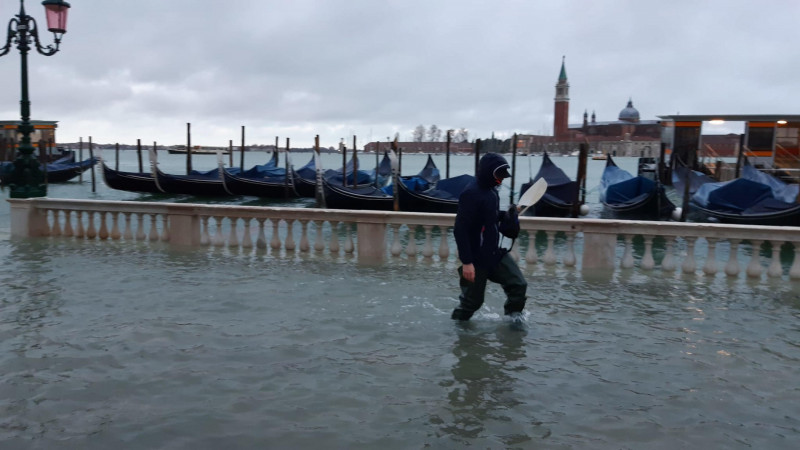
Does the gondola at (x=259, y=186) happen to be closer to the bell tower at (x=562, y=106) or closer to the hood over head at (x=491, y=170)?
the hood over head at (x=491, y=170)

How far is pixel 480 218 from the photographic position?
201 inches

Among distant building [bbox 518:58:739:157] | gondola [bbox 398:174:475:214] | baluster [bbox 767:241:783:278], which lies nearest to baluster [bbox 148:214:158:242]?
baluster [bbox 767:241:783:278]

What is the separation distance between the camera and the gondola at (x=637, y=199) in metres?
24.5

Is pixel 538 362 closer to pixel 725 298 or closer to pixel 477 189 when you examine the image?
pixel 477 189

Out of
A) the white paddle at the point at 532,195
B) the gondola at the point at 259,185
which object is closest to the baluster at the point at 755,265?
the white paddle at the point at 532,195

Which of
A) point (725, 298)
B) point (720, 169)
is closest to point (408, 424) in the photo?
point (725, 298)

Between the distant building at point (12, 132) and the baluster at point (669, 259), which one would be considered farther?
the distant building at point (12, 132)

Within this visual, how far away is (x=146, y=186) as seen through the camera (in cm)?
3556

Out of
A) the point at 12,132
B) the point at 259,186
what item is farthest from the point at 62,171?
the point at 259,186

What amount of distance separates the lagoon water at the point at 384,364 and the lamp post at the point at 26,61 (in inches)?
118

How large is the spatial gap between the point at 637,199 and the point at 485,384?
22.8 m

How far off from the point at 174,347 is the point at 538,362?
2.85 metres

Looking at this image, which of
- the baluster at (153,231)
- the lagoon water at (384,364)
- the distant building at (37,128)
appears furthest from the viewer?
the distant building at (37,128)

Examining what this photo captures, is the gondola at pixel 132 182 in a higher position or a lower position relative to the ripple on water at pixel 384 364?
higher
